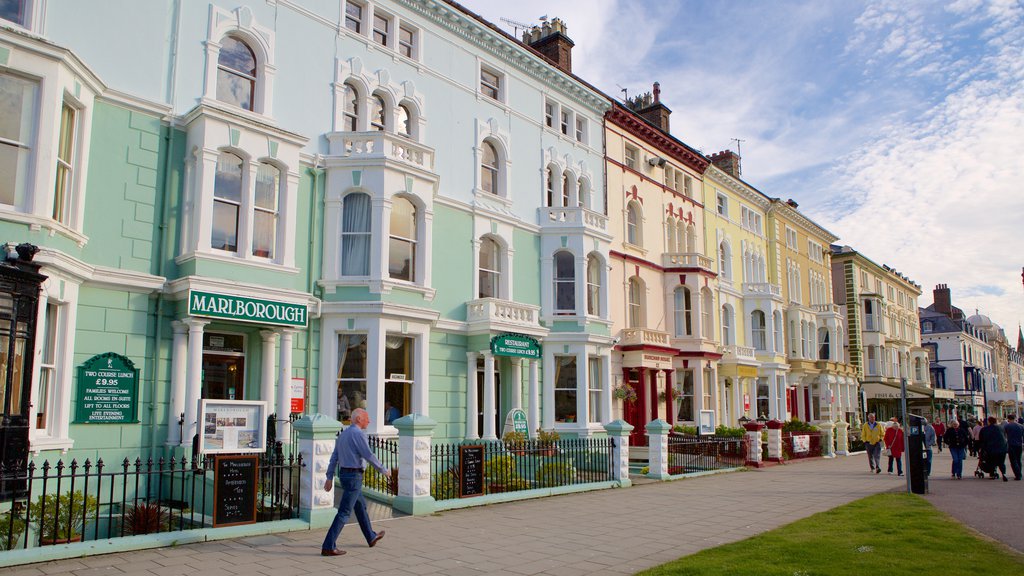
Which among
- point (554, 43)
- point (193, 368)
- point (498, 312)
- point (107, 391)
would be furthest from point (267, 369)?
point (554, 43)

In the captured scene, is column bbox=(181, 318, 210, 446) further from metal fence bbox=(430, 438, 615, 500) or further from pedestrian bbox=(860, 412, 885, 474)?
pedestrian bbox=(860, 412, 885, 474)

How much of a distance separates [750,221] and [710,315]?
29.9 feet

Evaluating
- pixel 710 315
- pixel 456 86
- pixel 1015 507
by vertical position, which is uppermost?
pixel 456 86

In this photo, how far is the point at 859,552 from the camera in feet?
29.0

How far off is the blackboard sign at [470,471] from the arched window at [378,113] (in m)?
9.35

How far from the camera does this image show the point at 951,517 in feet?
39.9

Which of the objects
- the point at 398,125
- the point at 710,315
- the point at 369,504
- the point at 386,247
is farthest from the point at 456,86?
the point at 710,315

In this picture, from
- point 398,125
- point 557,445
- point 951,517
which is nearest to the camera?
point 951,517

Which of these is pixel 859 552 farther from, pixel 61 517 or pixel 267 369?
pixel 267 369

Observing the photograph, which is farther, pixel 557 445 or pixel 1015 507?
pixel 557 445

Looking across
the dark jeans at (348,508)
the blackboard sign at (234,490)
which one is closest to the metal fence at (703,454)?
the dark jeans at (348,508)

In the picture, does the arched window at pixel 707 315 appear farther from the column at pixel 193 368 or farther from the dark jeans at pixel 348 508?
the dark jeans at pixel 348 508

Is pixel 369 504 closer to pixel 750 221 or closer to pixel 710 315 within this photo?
pixel 710 315

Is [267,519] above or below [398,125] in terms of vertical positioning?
below
